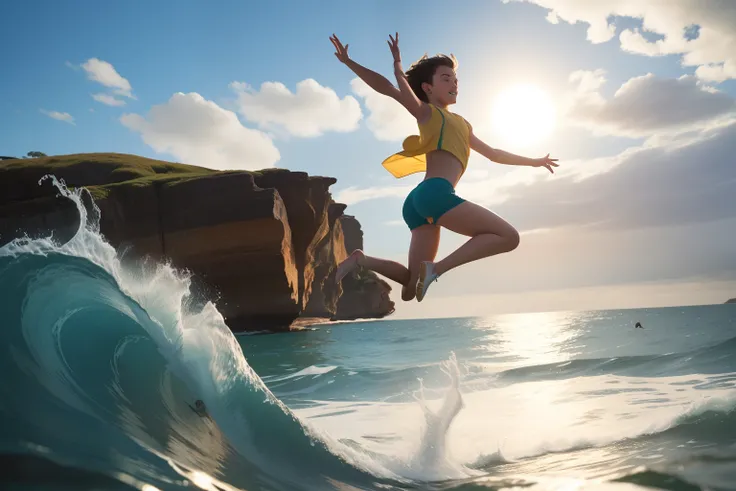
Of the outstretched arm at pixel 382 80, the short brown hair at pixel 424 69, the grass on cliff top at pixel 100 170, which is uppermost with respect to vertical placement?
the grass on cliff top at pixel 100 170

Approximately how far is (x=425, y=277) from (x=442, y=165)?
69cm

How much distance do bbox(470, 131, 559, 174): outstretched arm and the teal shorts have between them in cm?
72

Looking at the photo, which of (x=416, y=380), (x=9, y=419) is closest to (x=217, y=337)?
(x=9, y=419)

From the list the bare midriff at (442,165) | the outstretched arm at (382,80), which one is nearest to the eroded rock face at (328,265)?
the bare midriff at (442,165)

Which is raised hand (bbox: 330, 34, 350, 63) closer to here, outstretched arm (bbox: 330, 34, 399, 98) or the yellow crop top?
outstretched arm (bbox: 330, 34, 399, 98)

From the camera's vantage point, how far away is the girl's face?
11.3ft

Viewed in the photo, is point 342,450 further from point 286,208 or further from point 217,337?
point 286,208

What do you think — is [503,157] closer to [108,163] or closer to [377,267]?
[377,267]

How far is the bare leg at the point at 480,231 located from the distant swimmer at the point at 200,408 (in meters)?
1.73

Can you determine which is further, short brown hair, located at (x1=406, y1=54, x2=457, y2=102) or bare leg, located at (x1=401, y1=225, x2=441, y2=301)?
short brown hair, located at (x1=406, y1=54, x2=457, y2=102)

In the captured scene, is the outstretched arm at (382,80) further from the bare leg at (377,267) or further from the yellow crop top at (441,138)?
the bare leg at (377,267)

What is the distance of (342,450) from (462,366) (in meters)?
8.92

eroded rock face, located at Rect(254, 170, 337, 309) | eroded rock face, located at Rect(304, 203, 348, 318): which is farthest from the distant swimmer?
eroded rock face, located at Rect(304, 203, 348, 318)

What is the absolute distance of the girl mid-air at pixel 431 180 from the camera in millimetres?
3125
